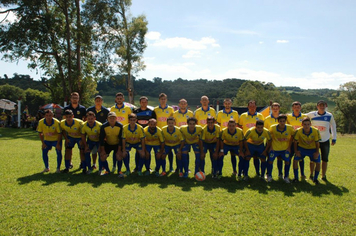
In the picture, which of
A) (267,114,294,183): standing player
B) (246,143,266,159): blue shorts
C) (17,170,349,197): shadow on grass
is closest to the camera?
(17,170,349,197): shadow on grass

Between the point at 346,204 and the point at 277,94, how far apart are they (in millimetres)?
66338

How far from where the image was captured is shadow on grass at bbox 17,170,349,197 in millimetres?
5047

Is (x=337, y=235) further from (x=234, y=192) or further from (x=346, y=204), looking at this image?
Result: (x=234, y=192)

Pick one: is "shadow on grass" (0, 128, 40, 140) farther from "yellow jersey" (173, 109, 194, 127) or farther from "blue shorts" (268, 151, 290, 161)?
"blue shorts" (268, 151, 290, 161)

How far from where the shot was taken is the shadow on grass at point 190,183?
5.05 m

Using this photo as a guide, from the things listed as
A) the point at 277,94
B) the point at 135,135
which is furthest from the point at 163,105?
the point at 277,94

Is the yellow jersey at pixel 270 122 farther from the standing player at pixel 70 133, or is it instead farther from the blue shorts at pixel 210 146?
the standing player at pixel 70 133

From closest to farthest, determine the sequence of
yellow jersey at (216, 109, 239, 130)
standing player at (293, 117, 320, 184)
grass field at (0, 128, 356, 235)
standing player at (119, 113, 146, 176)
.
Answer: grass field at (0, 128, 356, 235)
standing player at (293, 117, 320, 184)
standing player at (119, 113, 146, 176)
yellow jersey at (216, 109, 239, 130)

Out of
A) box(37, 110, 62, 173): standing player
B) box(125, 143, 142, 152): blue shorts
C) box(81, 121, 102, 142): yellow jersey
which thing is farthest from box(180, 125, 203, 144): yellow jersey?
box(37, 110, 62, 173): standing player

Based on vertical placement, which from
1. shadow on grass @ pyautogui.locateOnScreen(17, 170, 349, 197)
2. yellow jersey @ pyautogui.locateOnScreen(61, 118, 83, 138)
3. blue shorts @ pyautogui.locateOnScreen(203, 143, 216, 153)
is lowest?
shadow on grass @ pyautogui.locateOnScreen(17, 170, 349, 197)

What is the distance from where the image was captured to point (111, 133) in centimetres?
605

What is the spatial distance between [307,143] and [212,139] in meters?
2.24

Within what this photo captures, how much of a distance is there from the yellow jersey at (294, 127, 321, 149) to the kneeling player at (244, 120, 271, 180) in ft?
2.30

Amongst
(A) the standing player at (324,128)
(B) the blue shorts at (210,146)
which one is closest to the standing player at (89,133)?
(B) the blue shorts at (210,146)
